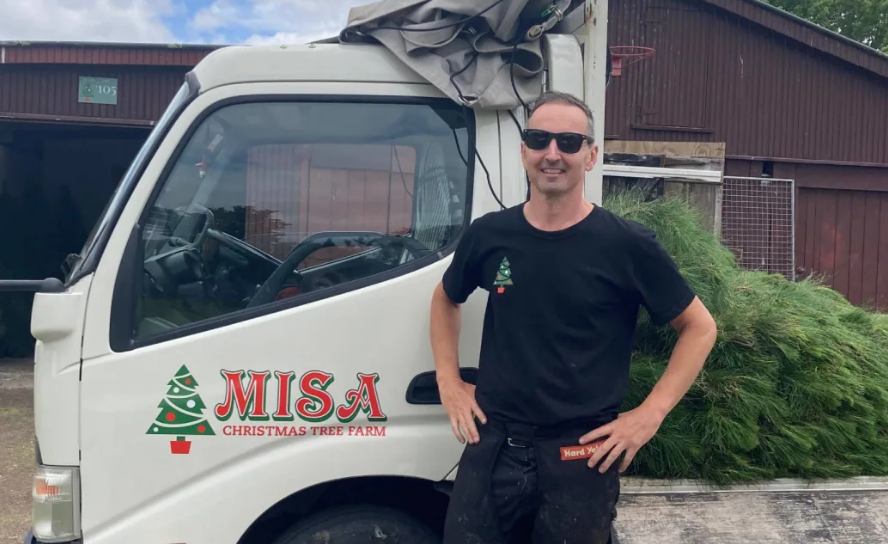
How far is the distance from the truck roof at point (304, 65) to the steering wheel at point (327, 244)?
0.47 metres

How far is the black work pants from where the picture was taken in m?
1.76

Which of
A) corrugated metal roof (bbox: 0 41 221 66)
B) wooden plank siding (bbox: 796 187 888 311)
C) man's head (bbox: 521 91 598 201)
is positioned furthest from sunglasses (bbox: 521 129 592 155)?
wooden plank siding (bbox: 796 187 888 311)

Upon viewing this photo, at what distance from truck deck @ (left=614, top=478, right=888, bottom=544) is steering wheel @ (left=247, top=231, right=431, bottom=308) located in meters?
1.00

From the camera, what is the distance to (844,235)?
905cm

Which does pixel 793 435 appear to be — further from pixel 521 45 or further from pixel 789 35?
pixel 789 35

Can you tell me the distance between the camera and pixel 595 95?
2.22m

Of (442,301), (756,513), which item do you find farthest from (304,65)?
(756,513)

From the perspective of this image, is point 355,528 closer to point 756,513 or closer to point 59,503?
point 59,503

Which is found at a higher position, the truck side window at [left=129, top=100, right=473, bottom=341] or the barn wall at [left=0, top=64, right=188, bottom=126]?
the barn wall at [left=0, top=64, right=188, bottom=126]

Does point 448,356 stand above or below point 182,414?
above

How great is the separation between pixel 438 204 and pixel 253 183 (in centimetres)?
58

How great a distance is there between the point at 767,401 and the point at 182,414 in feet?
5.87

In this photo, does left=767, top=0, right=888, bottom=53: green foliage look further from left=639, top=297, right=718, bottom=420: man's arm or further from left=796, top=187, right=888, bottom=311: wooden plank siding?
left=639, top=297, right=718, bottom=420: man's arm

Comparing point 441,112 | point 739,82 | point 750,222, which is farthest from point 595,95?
point 739,82
